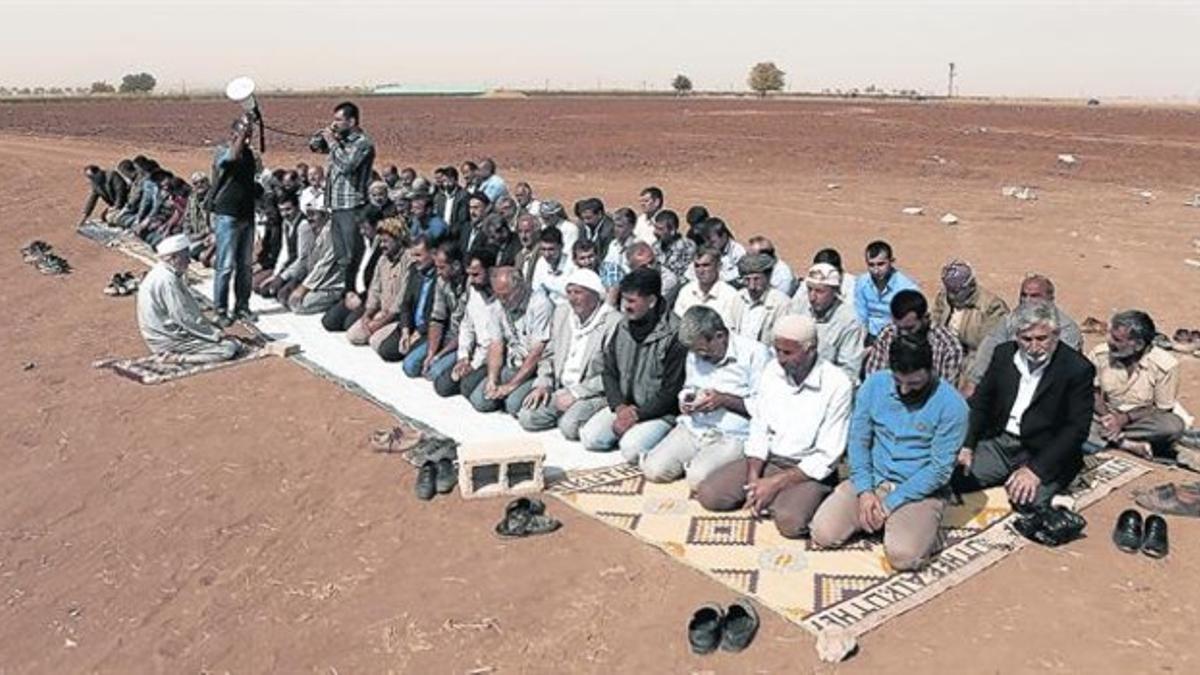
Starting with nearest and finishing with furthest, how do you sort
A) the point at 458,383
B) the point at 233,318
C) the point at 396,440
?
1. the point at 396,440
2. the point at 458,383
3. the point at 233,318

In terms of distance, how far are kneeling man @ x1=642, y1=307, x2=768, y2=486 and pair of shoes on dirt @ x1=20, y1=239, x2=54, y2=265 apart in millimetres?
10992

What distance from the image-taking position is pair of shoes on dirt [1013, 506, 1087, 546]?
521 centimetres

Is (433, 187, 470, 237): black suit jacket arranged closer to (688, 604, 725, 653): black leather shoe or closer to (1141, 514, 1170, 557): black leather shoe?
(688, 604, 725, 653): black leather shoe

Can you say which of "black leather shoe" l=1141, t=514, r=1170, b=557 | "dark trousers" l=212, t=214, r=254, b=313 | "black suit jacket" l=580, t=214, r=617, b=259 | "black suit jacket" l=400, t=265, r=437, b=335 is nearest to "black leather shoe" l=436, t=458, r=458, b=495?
"black suit jacket" l=400, t=265, r=437, b=335

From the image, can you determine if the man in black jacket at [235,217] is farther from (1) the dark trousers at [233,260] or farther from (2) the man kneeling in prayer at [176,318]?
(2) the man kneeling in prayer at [176,318]

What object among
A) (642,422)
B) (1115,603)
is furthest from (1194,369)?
(642,422)

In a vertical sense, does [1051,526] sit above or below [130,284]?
below

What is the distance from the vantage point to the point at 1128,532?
5195mm

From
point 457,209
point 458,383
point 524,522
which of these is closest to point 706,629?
point 524,522

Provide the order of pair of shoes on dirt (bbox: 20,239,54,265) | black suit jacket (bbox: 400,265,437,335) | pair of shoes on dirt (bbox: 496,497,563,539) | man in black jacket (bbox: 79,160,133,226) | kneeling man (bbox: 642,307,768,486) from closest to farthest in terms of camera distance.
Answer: pair of shoes on dirt (bbox: 496,497,563,539), kneeling man (bbox: 642,307,768,486), black suit jacket (bbox: 400,265,437,335), pair of shoes on dirt (bbox: 20,239,54,265), man in black jacket (bbox: 79,160,133,226)

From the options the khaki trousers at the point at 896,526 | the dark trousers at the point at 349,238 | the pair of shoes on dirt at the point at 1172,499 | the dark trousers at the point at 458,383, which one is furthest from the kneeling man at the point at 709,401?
the dark trousers at the point at 349,238

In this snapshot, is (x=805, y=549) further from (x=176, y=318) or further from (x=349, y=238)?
(x=349, y=238)

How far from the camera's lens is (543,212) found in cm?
998

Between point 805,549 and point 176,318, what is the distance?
6.12 meters
